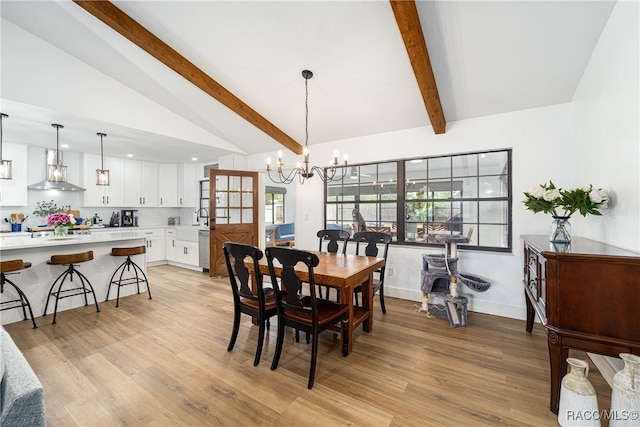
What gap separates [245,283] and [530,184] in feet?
11.0

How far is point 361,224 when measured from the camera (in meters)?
4.68

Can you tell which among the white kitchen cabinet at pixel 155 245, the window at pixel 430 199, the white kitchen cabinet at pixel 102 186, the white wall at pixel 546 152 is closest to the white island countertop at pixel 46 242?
the white kitchen cabinet at pixel 155 245

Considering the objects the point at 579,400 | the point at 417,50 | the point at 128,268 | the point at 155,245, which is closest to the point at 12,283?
the point at 128,268

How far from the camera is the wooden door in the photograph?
517 cm

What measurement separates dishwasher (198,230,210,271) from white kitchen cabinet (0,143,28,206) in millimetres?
2885

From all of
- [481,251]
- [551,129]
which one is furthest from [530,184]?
[481,251]

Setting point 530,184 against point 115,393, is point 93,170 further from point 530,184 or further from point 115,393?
point 530,184

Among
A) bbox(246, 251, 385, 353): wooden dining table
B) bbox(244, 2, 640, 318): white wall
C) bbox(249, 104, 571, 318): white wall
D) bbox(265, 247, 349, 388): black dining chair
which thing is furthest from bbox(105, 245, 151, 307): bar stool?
bbox(249, 104, 571, 318): white wall

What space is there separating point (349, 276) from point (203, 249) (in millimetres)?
4150

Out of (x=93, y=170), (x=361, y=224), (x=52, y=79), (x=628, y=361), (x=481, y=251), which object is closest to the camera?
(x=628, y=361)

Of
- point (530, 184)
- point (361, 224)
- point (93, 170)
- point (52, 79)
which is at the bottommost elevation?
point (361, 224)

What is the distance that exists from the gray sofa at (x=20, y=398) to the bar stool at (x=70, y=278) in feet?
9.29

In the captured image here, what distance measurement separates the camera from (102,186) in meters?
5.64

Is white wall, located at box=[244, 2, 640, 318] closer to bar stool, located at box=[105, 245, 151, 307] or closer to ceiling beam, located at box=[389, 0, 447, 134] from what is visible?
ceiling beam, located at box=[389, 0, 447, 134]
